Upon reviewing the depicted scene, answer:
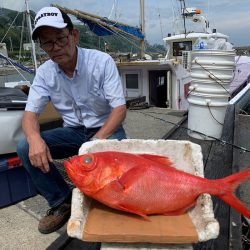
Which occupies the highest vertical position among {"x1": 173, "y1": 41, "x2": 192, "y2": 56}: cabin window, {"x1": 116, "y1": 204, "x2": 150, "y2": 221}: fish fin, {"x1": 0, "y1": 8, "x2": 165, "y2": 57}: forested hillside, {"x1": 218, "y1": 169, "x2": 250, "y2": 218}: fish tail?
{"x1": 0, "y1": 8, "x2": 165, "y2": 57}: forested hillside

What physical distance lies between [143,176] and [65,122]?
1.73m

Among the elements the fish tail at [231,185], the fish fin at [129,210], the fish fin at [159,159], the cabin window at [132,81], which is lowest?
the cabin window at [132,81]

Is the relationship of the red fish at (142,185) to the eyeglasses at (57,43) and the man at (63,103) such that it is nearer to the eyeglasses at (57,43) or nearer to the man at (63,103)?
the man at (63,103)

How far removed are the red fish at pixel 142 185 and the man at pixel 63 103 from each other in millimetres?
864

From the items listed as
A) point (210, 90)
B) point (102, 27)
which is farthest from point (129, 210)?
point (102, 27)

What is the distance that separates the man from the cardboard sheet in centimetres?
92

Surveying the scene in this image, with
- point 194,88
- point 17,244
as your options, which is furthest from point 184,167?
point 194,88

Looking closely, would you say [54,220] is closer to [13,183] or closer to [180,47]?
[13,183]

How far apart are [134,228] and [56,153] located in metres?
1.59

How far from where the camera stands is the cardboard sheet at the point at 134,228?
1.36 m

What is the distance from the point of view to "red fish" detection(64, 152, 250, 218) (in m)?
1.46

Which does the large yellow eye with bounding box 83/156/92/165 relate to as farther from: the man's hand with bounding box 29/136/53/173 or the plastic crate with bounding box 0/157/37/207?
the plastic crate with bounding box 0/157/37/207

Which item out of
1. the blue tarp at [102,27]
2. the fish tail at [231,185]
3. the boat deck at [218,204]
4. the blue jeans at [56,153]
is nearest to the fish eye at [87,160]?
the boat deck at [218,204]

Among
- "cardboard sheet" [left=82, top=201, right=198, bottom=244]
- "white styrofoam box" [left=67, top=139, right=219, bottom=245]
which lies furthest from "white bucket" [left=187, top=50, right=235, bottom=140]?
"cardboard sheet" [left=82, top=201, right=198, bottom=244]
